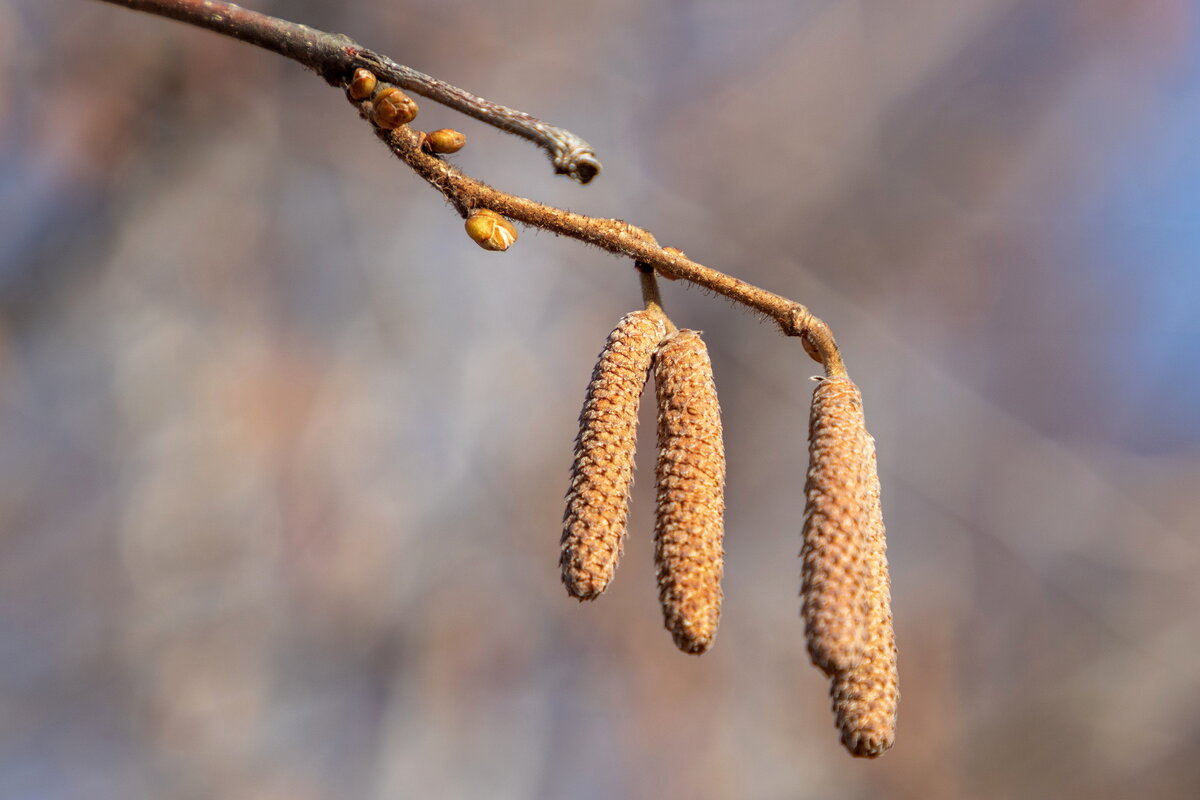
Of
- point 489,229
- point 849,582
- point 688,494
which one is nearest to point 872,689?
point 849,582

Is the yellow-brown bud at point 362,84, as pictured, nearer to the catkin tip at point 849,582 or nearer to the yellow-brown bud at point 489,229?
the yellow-brown bud at point 489,229

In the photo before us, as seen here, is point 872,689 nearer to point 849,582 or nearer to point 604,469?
point 849,582

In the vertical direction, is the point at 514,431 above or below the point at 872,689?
below

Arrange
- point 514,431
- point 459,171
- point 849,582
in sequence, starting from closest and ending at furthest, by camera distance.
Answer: point 849,582
point 459,171
point 514,431

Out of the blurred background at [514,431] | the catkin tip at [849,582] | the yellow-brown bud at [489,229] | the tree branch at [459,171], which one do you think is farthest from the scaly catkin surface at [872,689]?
the blurred background at [514,431]

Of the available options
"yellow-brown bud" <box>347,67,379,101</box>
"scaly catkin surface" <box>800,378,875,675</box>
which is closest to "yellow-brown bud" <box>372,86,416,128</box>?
"yellow-brown bud" <box>347,67,379,101</box>

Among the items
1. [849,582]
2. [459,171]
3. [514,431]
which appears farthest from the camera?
[514,431]

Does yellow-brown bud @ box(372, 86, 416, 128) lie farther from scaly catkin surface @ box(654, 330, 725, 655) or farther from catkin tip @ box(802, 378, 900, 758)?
catkin tip @ box(802, 378, 900, 758)
